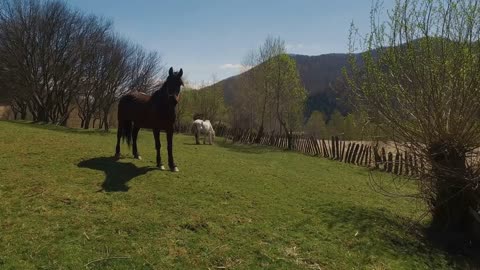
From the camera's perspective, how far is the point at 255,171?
11.3 m

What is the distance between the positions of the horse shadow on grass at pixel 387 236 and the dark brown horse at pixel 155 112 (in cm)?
385

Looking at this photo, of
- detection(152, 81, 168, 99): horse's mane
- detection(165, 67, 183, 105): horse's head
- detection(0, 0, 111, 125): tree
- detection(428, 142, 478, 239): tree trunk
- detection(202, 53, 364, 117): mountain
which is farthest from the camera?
detection(202, 53, 364, 117): mountain

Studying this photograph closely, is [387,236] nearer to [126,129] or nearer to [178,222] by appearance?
[178,222]

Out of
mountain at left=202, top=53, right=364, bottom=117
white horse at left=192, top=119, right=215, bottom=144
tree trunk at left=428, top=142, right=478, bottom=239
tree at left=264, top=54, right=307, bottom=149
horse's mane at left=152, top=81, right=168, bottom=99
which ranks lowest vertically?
tree trunk at left=428, top=142, right=478, bottom=239

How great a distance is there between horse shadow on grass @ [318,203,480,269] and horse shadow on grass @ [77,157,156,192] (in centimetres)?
390

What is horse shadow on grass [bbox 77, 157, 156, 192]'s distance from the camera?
7598 mm

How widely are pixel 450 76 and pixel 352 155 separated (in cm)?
1515

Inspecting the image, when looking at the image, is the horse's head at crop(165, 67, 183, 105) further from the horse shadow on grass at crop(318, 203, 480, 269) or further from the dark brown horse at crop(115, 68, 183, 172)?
the horse shadow on grass at crop(318, 203, 480, 269)

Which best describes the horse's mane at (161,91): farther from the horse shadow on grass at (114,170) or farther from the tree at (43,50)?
the tree at (43,50)

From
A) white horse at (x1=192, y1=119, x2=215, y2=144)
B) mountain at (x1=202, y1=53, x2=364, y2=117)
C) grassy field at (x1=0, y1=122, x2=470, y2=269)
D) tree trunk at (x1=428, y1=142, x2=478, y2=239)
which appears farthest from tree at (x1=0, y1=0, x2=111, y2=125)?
mountain at (x1=202, y1=53, x2=364, y2=117)

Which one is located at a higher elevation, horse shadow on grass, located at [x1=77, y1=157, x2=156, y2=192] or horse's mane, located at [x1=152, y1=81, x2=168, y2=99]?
→ horse's mane, located at [x1=152, y1=81, x2=168, y2=99]

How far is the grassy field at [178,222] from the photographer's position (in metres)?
5.29

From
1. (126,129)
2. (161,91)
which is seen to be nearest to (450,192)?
(161,91)

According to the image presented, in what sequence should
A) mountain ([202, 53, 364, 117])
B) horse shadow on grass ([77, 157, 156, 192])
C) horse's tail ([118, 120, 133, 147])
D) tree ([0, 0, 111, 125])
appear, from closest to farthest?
1. horse shadow on grass ([77, 157, 156, 192])
2. horse's tail ([118, 120, 133, 147])
3. tree ([0, 0, 111, 125])
4. mountain ([202, 53, 364, 117])
